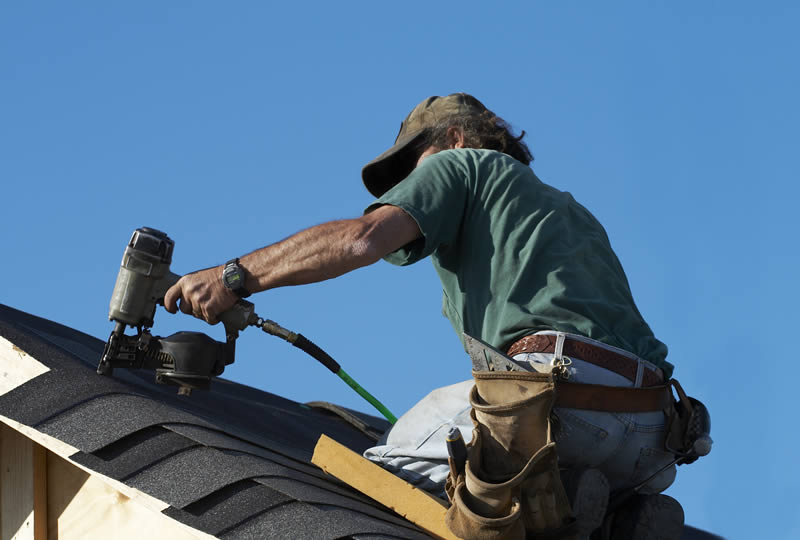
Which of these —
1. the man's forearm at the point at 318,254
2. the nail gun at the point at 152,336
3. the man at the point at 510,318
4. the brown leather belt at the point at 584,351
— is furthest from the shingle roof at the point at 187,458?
the brown leather belt at the point at 584,351

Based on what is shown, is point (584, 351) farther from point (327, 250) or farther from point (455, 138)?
point (455, 138)

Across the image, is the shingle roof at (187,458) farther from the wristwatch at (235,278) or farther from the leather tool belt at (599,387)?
the leather tool belt at (599,387)

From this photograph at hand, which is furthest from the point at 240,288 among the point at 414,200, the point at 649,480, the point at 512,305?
the point at 649,480

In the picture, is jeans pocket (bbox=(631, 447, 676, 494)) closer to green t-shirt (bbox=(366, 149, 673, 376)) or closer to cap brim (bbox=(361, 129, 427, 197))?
green t-shirt (bbox=(366, 149, 673, 376))

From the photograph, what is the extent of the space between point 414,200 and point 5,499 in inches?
Result: 82.5

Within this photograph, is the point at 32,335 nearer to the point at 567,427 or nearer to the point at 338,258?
the point at 338,258

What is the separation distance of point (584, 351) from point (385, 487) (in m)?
0.81

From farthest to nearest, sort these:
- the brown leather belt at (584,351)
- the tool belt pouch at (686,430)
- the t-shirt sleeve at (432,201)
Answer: the tool belt pouch at (686,430), the t-shirt sleeve at (432,201), the brown leather belt at (584,351)

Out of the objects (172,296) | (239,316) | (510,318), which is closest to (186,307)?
(172,296)

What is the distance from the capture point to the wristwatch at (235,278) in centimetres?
358

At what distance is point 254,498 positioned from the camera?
309cm

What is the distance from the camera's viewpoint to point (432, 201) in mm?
3562

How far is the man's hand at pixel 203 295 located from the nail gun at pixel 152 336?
21 cm

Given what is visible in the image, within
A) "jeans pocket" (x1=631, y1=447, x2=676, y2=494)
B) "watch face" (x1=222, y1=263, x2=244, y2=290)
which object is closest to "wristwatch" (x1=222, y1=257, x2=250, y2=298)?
"watch face" (x1=222, y1=263, x2=244, y2=290)
